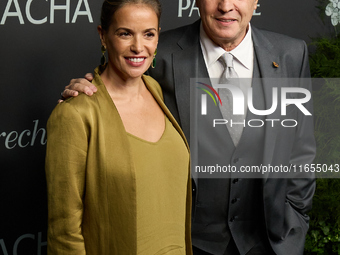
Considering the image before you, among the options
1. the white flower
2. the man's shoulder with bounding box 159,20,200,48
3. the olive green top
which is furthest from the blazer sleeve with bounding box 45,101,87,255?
the white flower

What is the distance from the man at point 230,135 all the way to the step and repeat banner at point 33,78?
2.93ft

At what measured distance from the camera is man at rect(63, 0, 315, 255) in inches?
86.7

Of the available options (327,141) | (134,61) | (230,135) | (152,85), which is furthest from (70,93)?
(327,141)

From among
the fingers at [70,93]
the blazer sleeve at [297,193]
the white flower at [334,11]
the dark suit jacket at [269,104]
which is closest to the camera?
the fingers at [70,93]

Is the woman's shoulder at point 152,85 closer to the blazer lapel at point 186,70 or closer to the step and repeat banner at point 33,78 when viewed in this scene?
the blazer lapel at point 186,70

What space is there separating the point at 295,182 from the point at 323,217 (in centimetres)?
83

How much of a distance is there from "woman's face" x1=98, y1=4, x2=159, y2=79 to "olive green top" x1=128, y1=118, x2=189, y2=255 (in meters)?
0.28

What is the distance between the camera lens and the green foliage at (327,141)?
10.1ft

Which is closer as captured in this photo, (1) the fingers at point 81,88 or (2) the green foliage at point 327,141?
(1) the fingers at point 81,88

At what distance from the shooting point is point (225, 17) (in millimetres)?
2162

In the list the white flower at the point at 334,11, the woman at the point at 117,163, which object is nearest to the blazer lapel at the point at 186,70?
the woman at the point at 117,163

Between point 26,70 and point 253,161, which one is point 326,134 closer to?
point 253,161

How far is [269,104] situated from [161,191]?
673 millimetres

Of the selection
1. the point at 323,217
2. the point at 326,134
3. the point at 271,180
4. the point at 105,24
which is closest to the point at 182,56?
the point at 105,24
